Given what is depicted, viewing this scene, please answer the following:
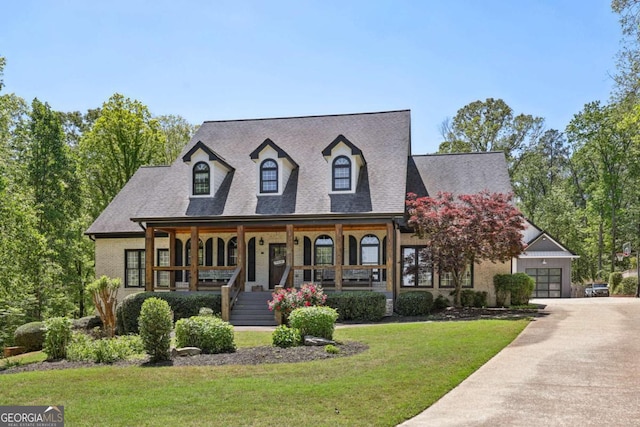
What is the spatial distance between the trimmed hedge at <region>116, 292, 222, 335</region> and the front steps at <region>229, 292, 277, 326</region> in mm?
775

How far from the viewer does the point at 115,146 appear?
3934 cm

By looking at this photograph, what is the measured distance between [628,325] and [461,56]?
9.58 m

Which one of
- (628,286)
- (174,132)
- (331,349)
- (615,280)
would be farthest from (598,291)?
(331,349)

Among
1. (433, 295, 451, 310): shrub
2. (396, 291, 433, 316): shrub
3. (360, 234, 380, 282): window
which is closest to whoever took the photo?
(396, 291, 433, 316): shrub

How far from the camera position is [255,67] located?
18688 millimetres

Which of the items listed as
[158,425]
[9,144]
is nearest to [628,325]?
[158,425]

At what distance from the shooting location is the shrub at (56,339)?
14297mm

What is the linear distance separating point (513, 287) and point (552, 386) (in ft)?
51.4

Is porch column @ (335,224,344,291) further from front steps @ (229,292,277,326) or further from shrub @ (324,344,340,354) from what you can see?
shrub @ (324,344,340,354)

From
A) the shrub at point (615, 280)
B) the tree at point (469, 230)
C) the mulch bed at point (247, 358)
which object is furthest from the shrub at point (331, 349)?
the shrub at point (615, 280)

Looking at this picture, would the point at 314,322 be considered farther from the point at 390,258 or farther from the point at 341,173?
the point at 341,173

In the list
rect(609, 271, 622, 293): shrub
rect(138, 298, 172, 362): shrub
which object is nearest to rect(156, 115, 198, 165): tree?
rect(609, 271, 622, 293): shrub

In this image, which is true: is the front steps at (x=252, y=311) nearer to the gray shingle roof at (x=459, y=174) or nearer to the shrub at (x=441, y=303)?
the shrub at (x=441, y=303)

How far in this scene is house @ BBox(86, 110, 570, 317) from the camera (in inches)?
933
